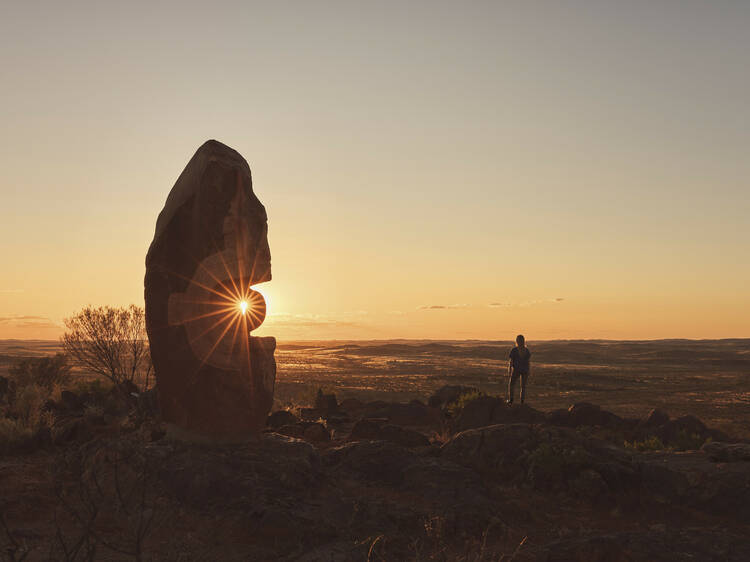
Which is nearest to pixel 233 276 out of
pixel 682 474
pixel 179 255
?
pixel 179 255

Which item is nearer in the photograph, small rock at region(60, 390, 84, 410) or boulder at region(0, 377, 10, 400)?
small rock at region(60, 390, 84, 410)

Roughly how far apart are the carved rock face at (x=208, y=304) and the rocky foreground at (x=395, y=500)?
28.2 inches

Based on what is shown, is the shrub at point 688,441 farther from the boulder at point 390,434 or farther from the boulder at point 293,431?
the boulder at point 293,431

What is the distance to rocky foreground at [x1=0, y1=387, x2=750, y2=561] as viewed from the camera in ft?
24.6

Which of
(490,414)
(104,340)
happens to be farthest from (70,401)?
(490,414)

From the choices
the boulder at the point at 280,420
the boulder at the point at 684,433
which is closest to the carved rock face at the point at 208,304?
the boulder at the point at 280,420

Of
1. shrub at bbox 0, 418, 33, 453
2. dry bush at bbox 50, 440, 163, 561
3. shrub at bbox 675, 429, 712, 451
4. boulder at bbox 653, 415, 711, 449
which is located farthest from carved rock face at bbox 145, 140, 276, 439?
boulder at bbox 653, 415, 711, 449

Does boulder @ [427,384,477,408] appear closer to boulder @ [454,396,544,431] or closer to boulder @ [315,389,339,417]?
boulder @ [315,389,339,417]

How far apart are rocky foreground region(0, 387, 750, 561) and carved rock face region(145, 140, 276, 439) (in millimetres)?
716

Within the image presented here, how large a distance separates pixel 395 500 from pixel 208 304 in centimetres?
485

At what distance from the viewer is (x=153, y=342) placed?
36.0 ft

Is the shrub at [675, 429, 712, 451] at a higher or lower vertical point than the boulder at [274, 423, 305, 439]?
higher

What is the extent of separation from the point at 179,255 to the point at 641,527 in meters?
9.08

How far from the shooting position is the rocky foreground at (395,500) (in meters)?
7.50
